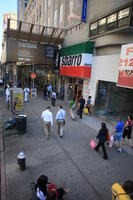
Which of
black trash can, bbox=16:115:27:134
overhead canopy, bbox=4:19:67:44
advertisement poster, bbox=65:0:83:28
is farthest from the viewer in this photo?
overhead canopy, bbox=4:19:67:44

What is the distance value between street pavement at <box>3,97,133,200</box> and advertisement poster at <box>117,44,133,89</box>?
11.2 feet

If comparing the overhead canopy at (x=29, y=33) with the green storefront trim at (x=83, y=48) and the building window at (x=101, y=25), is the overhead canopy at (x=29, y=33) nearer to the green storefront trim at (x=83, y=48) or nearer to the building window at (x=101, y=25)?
the green storefront trim at (x=83, y=48)

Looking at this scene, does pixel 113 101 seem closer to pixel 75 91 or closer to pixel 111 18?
pixel 111 18

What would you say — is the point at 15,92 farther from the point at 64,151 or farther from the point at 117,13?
the point at 117,13

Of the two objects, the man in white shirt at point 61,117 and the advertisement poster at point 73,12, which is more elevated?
the advertisement poster at point 73,12

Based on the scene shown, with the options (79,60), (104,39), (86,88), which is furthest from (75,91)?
(104,39)

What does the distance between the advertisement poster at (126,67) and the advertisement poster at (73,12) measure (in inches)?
322

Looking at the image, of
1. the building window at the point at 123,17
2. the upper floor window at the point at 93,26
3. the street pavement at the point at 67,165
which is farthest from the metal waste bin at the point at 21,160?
the upper floor window at the point at 93,26

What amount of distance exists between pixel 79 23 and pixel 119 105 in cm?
908

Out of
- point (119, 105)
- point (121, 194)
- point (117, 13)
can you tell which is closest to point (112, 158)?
point (121, 194)

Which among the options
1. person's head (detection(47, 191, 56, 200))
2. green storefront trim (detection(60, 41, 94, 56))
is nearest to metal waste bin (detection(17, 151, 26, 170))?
person's head (detection(47, 191, 56, 200))

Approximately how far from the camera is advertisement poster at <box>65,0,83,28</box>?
15.0m

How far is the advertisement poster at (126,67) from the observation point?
8.47 metres

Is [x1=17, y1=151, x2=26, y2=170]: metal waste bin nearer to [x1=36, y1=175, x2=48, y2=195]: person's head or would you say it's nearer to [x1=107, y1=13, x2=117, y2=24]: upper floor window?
[x1=36, y1=175, x2=48, y2=195]: person's head
